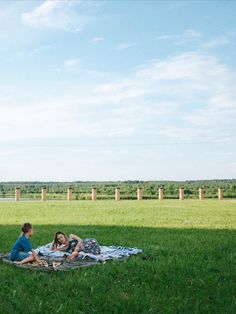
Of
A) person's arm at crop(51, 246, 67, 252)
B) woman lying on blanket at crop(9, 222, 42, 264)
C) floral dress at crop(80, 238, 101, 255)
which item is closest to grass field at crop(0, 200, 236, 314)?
woman lying on blanket at crop(9, 222, 42, 264)

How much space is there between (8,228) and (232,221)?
8579 millimetres

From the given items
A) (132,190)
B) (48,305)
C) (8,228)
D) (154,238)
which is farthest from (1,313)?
(132,190)

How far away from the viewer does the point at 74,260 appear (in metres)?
11.2

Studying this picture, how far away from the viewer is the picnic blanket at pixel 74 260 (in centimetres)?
1040

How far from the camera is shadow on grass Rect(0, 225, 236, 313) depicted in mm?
7859

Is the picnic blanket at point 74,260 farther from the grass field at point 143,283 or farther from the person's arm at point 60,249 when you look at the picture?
the grass field at point 143,283

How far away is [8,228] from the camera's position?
18.4 meters

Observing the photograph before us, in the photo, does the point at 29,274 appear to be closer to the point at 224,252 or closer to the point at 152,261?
the point at 152,261

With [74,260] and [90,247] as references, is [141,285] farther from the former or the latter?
[90,247]

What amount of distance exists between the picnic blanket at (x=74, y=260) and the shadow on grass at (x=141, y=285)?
0.93 ft

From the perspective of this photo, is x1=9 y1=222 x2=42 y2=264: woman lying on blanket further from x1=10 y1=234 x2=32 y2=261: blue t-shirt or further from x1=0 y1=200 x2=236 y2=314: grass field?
x1=0 y1=200 x2=236 y2=314: grass field

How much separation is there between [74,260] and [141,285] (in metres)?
2.56

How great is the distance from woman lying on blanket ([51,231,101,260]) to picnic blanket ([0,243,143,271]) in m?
0.15

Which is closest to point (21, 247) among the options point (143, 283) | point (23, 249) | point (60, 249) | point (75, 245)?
point (23, 249)
